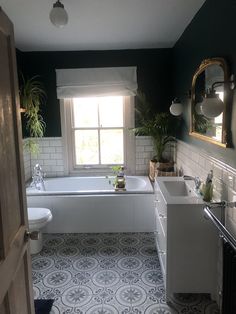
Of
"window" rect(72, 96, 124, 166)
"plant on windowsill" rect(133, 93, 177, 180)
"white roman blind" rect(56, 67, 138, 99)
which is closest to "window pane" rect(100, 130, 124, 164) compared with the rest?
"window" rect(72, 96, 124, 166)

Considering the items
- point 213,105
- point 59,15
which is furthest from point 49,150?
point 213,105

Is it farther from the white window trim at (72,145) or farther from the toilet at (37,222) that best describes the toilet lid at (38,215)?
the white window trim at (72,145)

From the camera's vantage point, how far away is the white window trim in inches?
155

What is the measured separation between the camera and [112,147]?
407cm

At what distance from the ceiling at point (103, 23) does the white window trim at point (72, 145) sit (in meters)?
0.83

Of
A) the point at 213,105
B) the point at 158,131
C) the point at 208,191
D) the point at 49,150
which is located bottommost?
the point at 208,191

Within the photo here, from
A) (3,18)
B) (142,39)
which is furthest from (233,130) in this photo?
(142,39)

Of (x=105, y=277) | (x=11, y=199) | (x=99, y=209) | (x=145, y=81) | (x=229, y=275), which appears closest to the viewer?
(x=11, y=199)

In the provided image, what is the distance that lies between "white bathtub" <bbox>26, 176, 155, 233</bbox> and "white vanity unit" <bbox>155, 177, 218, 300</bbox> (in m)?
1.17

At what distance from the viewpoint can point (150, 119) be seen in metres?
3.86

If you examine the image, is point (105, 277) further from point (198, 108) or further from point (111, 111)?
point (111, 111)

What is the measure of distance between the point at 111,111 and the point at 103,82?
1.47 feet

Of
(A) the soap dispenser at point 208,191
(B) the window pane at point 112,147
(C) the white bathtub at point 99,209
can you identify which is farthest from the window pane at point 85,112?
(A) the soap dispenser at point 208,191

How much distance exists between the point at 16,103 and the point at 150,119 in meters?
2.72
